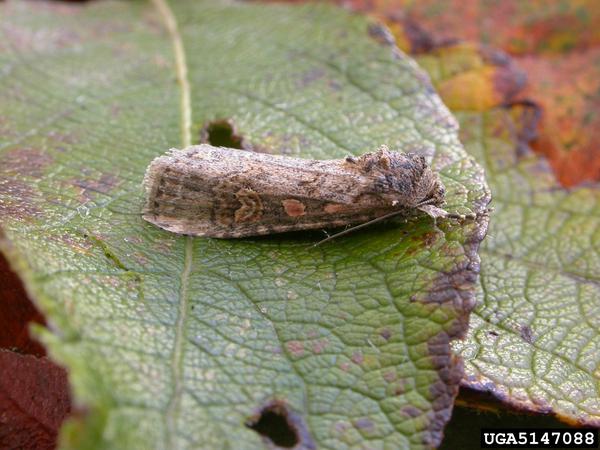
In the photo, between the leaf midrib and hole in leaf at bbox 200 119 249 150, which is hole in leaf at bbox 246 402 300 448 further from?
hole in leaf at bbox 200 119 249 150

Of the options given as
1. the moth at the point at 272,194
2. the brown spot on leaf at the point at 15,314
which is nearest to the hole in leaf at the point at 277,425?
the moth at the point at 272,194

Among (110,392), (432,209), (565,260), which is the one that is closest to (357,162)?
(432,209)

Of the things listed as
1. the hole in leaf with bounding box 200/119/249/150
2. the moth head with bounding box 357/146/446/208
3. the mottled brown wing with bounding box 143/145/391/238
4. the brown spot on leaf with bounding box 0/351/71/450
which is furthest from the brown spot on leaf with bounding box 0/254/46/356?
the moth head with bounding box 357/146/446/208

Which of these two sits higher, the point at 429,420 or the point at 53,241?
the point at 53,241

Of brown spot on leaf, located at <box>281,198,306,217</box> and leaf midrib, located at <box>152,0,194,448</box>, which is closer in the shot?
leaf midrib, located at <box>152,0,194,448</box>

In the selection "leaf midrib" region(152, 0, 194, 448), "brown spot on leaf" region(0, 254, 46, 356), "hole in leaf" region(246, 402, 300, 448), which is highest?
"leaf midrib" region(152, 0, 194, 448)

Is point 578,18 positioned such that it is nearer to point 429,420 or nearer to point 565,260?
point 565,260

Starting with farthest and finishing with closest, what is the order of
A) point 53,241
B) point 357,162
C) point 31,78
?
point 31,78 < point 357,162 < point 53,241

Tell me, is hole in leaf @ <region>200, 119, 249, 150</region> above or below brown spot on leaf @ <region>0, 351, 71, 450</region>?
above

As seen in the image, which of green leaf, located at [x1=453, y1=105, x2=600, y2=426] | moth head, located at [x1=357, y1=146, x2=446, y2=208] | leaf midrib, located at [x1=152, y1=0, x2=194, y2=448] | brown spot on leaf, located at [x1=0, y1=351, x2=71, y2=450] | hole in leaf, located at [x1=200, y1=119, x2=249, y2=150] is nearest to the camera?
leaf midrib, located at [x1=152, y1=0, x2=194, y2=448]

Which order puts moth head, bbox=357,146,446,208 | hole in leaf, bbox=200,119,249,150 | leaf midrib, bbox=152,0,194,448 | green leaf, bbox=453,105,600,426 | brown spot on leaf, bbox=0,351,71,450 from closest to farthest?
leaf midrib, bbox=152,0,194,448 → brown spot on leaf, bbox=0,351,71,450 → green leaf, bbox=453,105,600,426 → moth head, bbox=357,146,446,208 → hole in leaf, bbox=200,119,249,150
